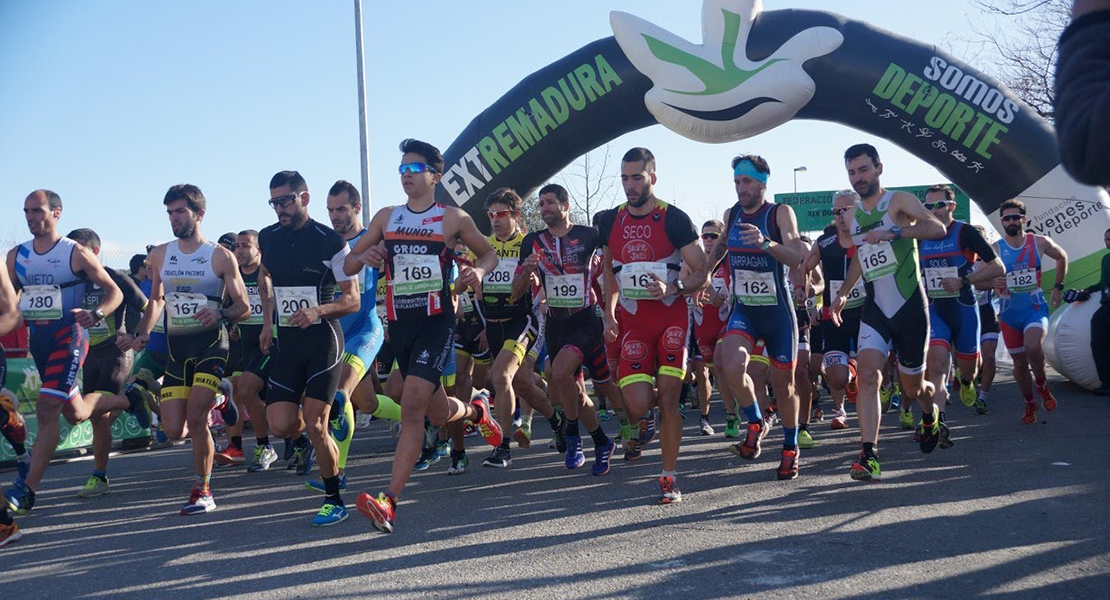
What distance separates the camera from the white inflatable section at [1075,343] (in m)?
11.7

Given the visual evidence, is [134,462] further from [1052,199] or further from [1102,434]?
[1052,199]

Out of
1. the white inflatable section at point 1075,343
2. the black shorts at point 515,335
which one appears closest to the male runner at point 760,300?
the black shorts at point 515,335

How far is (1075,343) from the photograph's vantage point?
1180cm

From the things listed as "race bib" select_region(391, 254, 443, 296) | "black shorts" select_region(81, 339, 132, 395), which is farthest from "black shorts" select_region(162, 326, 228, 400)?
"race bib" select_region(391, 254, 443, 296)

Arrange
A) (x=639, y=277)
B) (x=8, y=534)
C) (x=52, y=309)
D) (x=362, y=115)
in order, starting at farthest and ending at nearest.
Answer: (x=362, y=115) < (x=52, y=309) < (x=639, y=277) < (x=8, y=534)

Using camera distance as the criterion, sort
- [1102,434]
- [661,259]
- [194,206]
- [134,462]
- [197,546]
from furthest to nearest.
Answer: [134,462] < [1102,434] < [194,206] < [661,259] < [197,546]

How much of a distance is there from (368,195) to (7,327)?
1443 cm

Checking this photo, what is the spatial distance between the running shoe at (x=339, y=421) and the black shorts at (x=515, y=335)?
169 cm

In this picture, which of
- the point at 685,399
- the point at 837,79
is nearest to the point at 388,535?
the point at 685,399

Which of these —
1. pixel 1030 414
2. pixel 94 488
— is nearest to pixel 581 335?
pixel 94 488

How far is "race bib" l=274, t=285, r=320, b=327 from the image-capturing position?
20.3 feet

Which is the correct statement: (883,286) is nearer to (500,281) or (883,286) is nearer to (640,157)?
(640,157)

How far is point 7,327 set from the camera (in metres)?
5.48

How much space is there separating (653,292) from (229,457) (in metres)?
4.84
